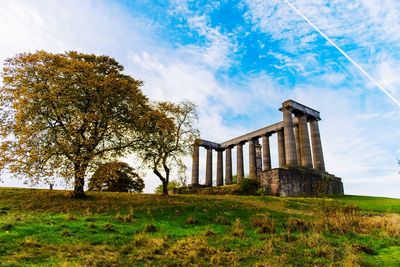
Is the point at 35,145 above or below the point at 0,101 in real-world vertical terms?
below

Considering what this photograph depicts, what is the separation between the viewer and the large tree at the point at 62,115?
21500mm

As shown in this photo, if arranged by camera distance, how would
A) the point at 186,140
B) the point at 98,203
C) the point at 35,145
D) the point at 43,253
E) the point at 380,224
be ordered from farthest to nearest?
the point at 186,140, the point at 98,203, the point at 35,145, the point at 380,224, the point at 43,253

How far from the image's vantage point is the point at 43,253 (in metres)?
11.2

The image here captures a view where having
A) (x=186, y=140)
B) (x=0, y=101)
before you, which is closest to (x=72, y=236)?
(x=0, y=101)

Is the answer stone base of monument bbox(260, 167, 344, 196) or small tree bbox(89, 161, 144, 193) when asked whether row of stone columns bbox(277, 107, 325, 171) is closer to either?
stone base of monument bbox(260, 167, 344, 196)

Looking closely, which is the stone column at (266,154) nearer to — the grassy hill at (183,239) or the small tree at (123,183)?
the small tree at (123,183)

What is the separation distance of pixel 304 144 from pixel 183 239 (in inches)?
1632

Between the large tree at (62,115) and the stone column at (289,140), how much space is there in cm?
3024

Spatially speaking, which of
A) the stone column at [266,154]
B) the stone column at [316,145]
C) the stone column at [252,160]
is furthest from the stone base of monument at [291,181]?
the stone column at [252,160]

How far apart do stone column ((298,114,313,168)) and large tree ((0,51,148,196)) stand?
33508 mm

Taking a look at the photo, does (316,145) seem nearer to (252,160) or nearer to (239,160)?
(252,160)

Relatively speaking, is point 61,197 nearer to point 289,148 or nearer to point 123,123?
point 123,123

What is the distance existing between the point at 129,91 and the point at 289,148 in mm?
31403

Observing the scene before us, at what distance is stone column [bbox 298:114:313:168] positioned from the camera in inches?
1944
